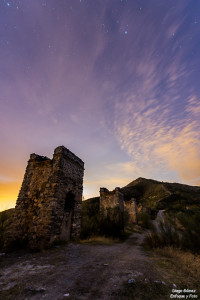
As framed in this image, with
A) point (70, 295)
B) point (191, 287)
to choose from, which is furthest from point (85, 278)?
point (191, 287)

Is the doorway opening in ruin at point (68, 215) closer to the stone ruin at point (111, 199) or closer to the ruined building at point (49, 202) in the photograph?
the ruined building at point (49, 202)

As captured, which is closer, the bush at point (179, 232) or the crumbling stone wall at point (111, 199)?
the bush at point (179, 232)

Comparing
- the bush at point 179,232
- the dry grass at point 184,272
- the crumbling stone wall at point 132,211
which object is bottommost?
the dry grass at point 184,272

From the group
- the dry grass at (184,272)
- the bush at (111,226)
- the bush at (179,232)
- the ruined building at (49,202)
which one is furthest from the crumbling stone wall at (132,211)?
the dry grass at (184,272)

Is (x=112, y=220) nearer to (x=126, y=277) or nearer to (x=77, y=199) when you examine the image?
(x=77, y=199)

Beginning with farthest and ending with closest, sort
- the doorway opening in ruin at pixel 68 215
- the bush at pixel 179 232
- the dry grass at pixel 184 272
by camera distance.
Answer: the doorway opening in ruin at pixel 68 215 < the bush at pixel 179 232 < the dry grass at pixel 184 272

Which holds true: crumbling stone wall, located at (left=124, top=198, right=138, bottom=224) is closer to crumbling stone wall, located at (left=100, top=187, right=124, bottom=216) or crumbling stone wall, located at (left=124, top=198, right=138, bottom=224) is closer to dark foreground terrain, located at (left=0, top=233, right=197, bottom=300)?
crumbling stone wall, located at (left=100, top=187, right=124, bottom=216)

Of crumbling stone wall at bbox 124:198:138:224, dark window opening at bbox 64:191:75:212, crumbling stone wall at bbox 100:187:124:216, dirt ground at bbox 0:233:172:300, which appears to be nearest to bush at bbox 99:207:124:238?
dark window opening at bbox 64:191:75:212

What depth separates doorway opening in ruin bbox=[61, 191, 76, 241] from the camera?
682 centimetres

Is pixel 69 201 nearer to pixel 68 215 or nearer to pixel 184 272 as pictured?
pixel 68 215

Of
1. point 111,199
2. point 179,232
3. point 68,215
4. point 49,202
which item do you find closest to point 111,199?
point 111,199

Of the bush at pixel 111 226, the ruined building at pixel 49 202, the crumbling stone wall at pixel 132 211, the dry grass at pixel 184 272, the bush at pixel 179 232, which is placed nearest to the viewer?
the dry grass at pixel 184 272

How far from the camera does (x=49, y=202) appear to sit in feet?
20.7

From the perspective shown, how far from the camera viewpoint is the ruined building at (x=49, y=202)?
6043 millimetres
